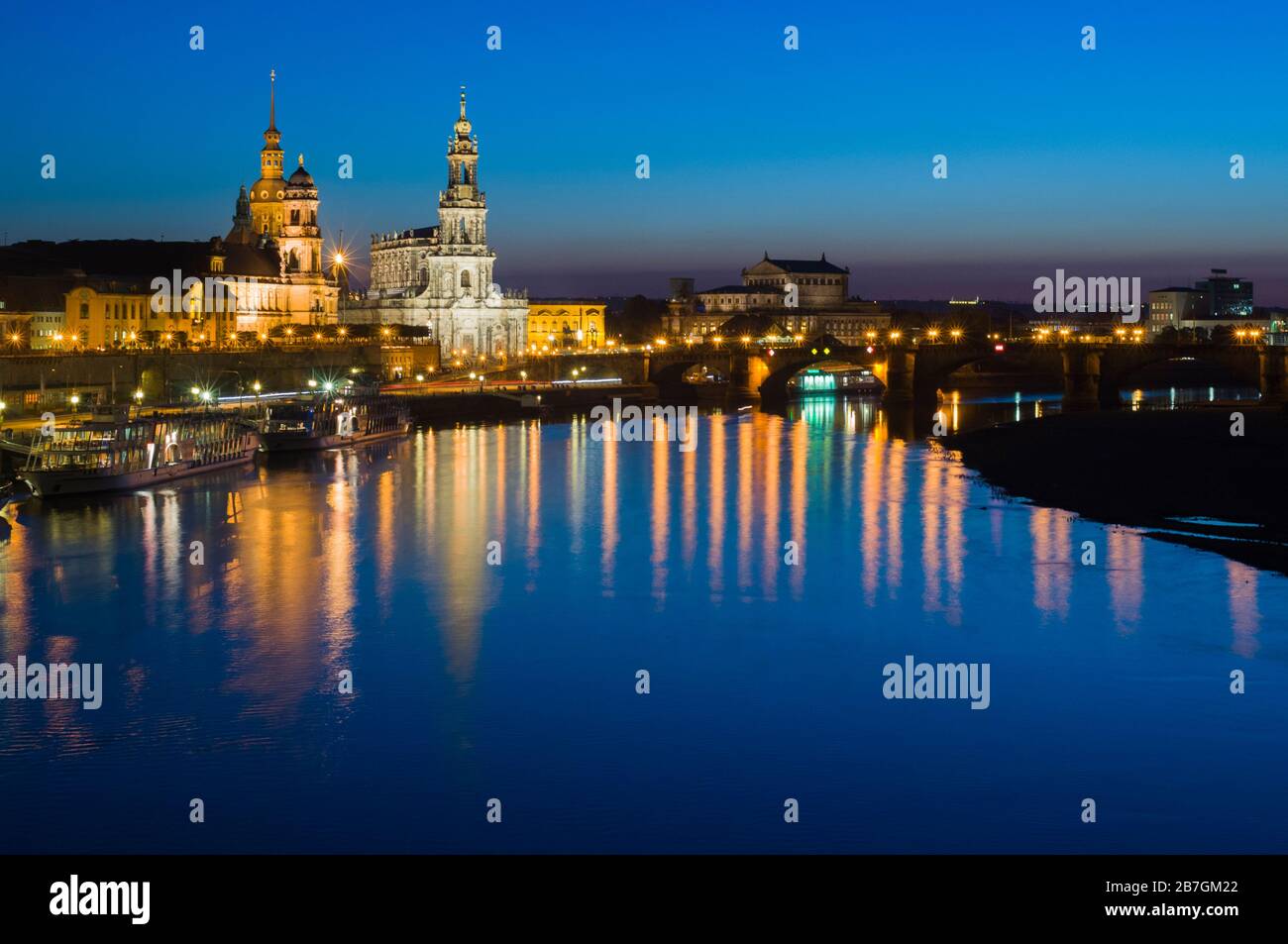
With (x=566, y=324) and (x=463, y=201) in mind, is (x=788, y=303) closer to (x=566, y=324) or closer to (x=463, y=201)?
(x=566, y=324)

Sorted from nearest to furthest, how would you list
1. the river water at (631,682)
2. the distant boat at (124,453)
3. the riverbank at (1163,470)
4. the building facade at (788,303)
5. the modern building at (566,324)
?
the river water at (631,682)
the riverbank at (1163,470)
the distant boat at (124,453)
the modern building at (566,324)
the building facade at (788,303)

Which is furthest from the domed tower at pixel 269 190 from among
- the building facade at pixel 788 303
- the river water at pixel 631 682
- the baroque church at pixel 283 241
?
the river water at pixel 631 682

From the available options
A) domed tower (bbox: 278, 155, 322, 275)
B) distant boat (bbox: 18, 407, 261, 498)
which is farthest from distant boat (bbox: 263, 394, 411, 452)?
domed tower (bbox: 278, 155, 322, 275)

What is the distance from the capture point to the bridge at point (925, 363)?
75.2 meters

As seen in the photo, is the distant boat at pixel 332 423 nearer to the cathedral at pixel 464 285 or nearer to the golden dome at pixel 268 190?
the cathedral at pixel 464 285

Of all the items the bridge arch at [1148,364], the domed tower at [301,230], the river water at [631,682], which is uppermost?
the domed tower at [301,230]

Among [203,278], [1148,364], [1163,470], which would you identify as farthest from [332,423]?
[203,278]

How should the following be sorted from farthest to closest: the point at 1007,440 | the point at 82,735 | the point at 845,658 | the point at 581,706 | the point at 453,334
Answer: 1. the point at 453,334
2. the point at 1007,440
3. the point at 845,658
4. the point at 581,706
5. the point at 82,735

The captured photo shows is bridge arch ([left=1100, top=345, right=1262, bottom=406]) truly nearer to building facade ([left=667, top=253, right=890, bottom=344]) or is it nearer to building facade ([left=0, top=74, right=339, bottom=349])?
building facade ([left=0, top=74, right=339, bottom=349])

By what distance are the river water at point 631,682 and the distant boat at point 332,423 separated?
19.7m

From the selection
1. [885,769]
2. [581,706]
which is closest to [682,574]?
[581,706]
